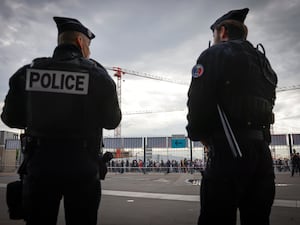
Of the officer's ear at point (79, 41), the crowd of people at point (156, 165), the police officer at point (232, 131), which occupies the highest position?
the officer's ear at point (79, 41)

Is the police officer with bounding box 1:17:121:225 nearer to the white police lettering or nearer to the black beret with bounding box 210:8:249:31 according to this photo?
the white police lettering

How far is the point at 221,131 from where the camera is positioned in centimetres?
163

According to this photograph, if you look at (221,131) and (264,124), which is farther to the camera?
(264,124)

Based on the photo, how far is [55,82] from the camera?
69.7 inches

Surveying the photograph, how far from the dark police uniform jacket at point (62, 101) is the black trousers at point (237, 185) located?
2.60 ft

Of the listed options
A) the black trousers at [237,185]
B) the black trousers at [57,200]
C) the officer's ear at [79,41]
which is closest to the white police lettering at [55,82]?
the officer's ear at [79,41]

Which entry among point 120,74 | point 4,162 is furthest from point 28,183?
point 120,74

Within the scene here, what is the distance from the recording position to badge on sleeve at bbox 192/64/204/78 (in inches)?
67.0

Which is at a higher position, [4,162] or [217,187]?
[217,187]

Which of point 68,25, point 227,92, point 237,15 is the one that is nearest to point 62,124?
point 68,25

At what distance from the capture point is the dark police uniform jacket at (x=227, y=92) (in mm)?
1639

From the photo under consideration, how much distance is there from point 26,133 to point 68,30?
864mm

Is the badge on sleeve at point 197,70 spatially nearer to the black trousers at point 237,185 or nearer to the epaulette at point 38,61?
the black trousers at point 237,185

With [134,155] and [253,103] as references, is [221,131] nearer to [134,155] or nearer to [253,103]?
[253,103]
